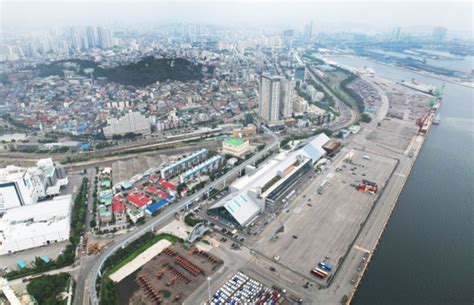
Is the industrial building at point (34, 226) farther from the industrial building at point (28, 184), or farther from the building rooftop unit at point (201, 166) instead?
the building rooftop unit at point (201, 166)

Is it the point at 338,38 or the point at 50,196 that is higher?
the point at 338,38

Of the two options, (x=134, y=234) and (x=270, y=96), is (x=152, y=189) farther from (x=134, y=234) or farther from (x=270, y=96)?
(x=270, y=96)

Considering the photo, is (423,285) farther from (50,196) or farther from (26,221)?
(50,196)

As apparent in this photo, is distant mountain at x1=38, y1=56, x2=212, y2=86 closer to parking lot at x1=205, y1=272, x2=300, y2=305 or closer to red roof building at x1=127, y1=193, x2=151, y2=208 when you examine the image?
red roof building at x1=127, y1=193, x2=151, y2=208

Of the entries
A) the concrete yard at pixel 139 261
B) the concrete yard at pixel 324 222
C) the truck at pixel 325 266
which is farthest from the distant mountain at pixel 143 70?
the truck at pixel 325 266

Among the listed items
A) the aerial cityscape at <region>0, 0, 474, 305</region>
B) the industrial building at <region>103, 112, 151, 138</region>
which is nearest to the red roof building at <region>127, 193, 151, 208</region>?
the aerial cityscape at <region>0, 0, 474, 305</region>

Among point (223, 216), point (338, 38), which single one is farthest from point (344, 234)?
point (338, 38)

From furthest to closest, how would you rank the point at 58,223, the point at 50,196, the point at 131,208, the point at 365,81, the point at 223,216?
the point at 365,81, the point at 50,196, the point at 131,208, the point at 223,216, the point at 58,223
